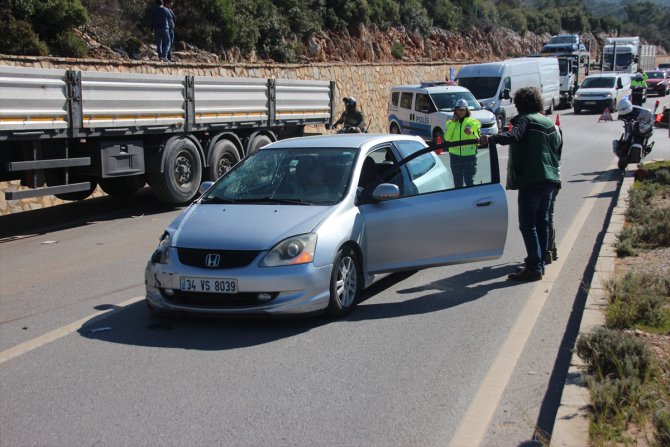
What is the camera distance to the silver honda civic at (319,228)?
21.2 feet

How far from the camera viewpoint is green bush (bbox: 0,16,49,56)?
18.2 meters

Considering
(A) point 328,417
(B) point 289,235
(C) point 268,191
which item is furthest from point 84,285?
(A) point 328,417

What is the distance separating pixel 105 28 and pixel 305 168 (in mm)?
17323

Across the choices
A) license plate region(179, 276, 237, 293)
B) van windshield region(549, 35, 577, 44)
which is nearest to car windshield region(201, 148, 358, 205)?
license plate region(179, 276, 237, 293)

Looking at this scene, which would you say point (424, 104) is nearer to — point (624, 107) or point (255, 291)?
point (624, 107)

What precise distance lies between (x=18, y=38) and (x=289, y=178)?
43.0 ft

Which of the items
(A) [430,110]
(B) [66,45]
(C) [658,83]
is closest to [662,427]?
(B) [66,45]

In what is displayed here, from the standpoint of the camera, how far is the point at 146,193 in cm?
1723

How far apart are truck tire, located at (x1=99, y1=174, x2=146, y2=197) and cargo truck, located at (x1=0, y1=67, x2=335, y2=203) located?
2 cm

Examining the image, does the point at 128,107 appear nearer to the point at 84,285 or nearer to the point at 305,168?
the point at 84,285

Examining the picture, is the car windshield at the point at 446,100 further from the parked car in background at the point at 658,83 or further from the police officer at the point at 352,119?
the parked car in background at the point at 658,83

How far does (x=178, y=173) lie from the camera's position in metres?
14.5

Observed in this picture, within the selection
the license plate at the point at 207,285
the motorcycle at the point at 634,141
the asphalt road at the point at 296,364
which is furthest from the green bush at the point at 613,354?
the motorcycle at the point at 634,141

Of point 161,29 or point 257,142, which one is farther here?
point 161,29
